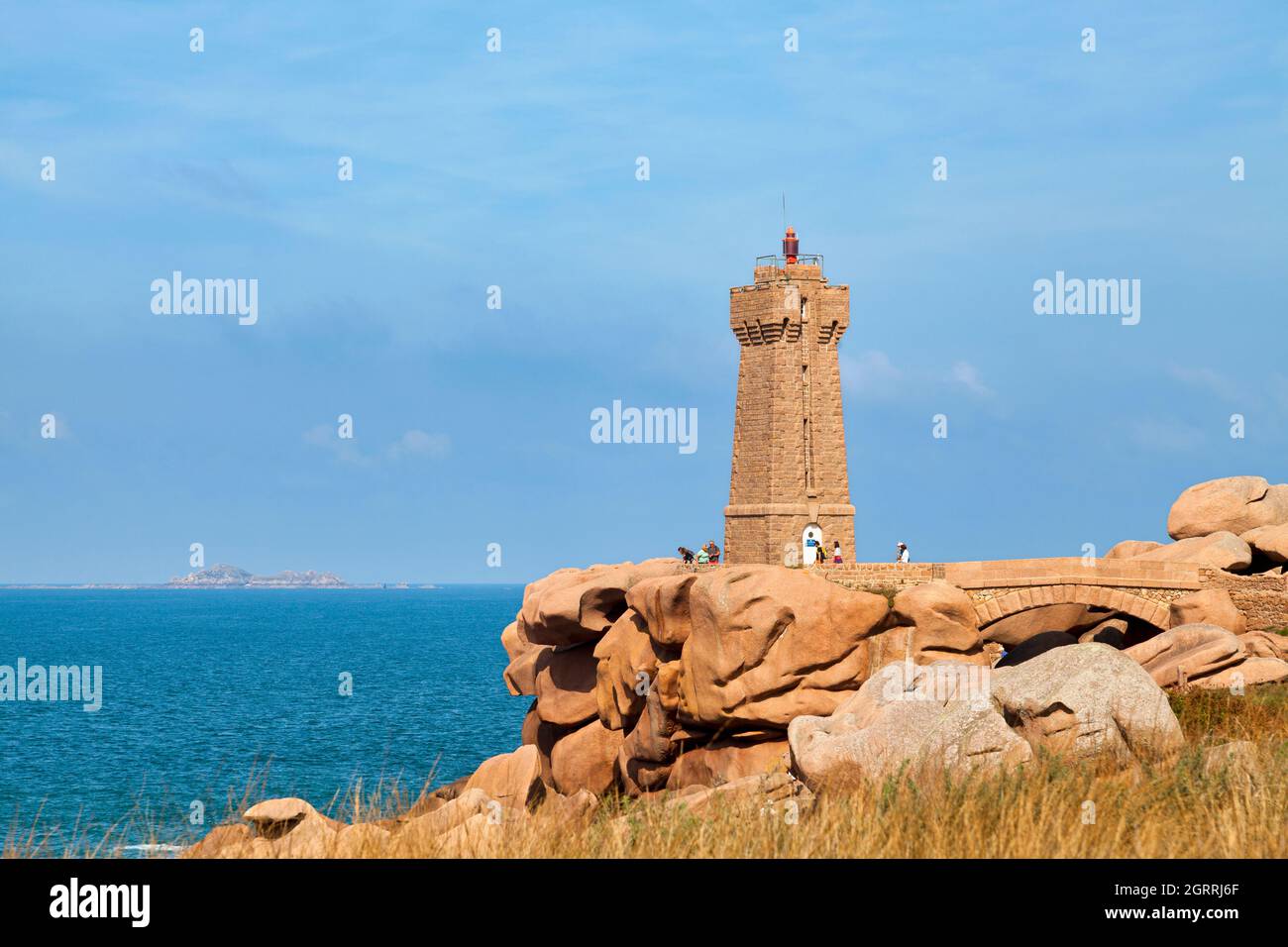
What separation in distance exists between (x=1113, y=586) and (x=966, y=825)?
81.6 ft

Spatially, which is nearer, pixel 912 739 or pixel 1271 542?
pixel 912 739

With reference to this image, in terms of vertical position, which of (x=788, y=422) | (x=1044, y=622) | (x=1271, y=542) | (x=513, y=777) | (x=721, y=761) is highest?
(x=788, y=422)

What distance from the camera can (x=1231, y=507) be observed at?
41750 mm

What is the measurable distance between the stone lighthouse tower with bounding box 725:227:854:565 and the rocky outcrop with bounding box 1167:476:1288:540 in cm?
1641

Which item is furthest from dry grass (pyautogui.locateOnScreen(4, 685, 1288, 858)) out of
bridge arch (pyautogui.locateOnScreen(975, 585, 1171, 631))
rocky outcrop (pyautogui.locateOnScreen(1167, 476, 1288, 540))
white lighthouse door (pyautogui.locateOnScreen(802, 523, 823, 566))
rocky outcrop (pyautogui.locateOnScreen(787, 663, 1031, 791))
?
white lighthouse door (pyautogui.locateOnScreen(802, 523, 823, 566))

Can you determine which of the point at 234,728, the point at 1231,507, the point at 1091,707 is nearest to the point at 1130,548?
the point at 1231,507

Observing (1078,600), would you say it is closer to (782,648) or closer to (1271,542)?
(1271,542)

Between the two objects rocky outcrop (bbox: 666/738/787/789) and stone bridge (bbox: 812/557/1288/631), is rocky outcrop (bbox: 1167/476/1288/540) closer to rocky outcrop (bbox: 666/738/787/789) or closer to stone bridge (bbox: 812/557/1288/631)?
stone bridge (bbox: 812/557/1288/631)

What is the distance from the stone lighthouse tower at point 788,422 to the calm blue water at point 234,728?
14.2 m

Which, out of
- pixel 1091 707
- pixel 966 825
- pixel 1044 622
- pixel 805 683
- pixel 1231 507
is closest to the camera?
pixel 966 825

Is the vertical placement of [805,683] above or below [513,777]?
above

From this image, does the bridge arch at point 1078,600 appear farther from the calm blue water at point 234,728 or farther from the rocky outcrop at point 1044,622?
the calm blue water at point 234,728

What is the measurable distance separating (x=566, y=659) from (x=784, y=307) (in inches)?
921
